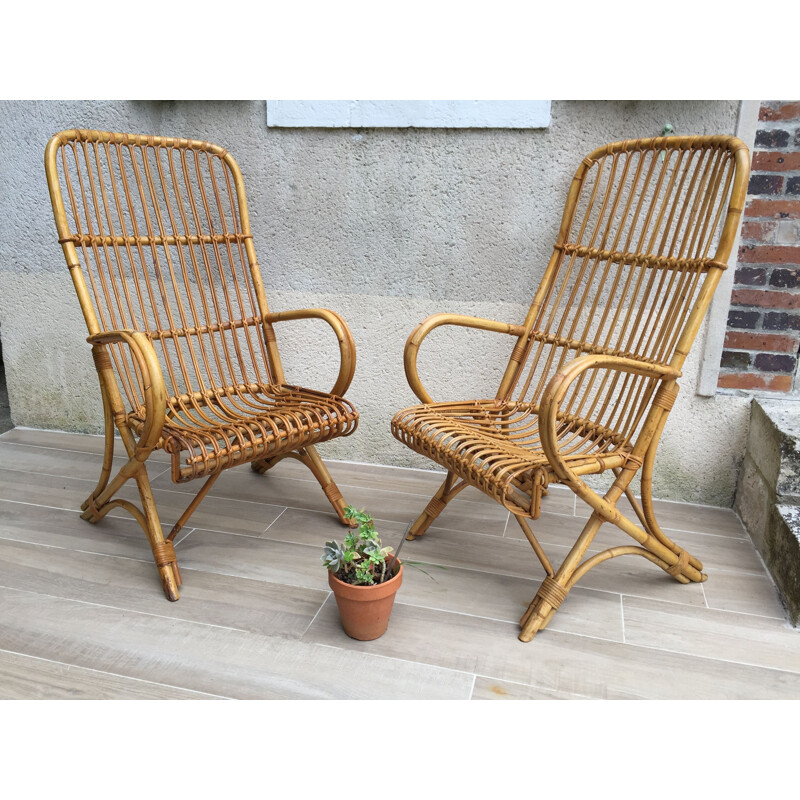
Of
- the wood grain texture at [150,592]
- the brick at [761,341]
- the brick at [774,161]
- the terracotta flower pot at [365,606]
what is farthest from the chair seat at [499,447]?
the brick at [774,161]

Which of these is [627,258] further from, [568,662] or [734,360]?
[568,662]

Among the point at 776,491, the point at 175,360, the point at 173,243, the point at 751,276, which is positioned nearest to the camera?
the point at 776,491

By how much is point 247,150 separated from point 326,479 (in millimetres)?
1321

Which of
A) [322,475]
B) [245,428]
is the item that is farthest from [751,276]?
[245,428]

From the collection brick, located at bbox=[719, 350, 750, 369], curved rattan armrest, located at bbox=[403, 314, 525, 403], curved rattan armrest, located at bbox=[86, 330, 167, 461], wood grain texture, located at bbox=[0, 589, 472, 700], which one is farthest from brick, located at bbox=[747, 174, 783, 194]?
curved rattan armrest, located at bbox=[86, 330, 167, 461]

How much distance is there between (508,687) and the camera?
1617 millimetres

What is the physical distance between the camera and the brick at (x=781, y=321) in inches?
91.9

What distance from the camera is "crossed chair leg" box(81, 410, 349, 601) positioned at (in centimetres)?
198

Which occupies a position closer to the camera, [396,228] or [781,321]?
[781,321]

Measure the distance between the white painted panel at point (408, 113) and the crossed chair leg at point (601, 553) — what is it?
1273mm

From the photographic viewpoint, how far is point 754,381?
2430 mm

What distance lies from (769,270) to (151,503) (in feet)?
6.95

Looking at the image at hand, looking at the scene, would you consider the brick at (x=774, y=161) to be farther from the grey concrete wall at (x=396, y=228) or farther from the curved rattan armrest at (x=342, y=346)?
the curved rattan armrest at (x=342, y=346)

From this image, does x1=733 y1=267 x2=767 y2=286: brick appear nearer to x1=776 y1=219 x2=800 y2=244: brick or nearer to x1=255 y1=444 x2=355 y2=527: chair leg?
x1=776 y1=219 x2=800 y2=244: brick
